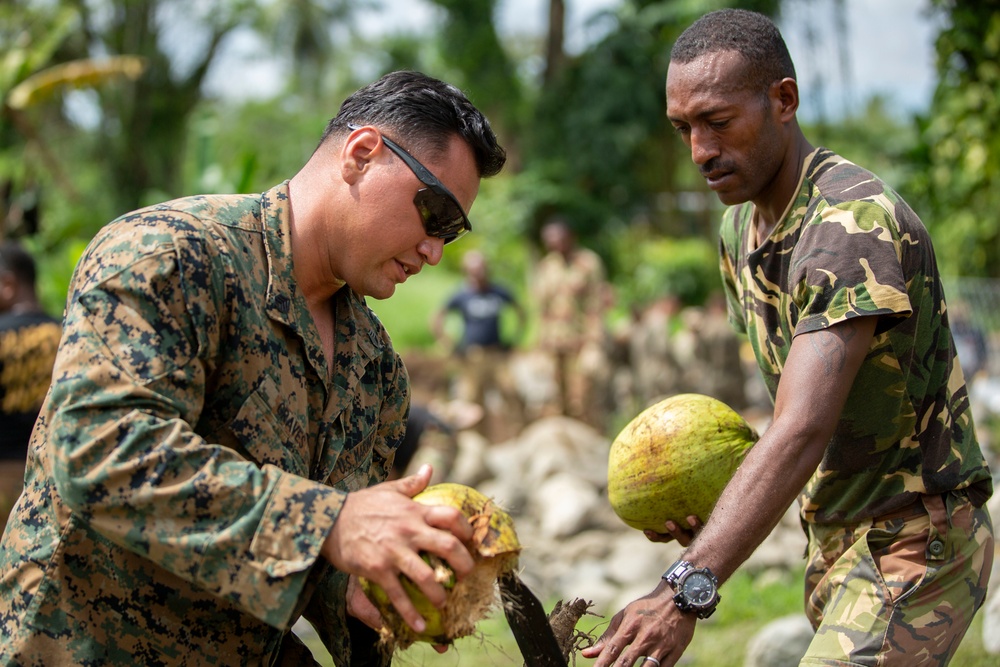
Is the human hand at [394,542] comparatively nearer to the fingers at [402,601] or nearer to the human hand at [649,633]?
the fingers at [402,601]

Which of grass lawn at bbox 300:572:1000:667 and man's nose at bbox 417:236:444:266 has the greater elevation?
man's nose at bbox 417:236:444:266

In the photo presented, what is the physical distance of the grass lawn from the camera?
17.6ft

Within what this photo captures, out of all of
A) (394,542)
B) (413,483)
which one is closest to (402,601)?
(394,542)

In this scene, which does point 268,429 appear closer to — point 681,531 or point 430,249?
point 430,249

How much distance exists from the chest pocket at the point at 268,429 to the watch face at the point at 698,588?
1.03 metres

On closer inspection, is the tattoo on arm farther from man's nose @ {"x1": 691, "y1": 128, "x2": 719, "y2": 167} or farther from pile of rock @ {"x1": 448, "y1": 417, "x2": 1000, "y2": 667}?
pile of rock @ {"x1": 448, "y1": 417, "x2": 1000, "y2": 667}

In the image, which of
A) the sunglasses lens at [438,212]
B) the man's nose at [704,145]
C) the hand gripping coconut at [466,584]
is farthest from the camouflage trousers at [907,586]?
the sunglasses lens at [438,212]

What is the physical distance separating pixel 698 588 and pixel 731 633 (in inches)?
156

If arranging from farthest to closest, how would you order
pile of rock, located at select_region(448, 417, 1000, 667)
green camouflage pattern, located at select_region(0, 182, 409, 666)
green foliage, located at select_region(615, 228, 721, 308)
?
green foliage, located at select_region(615, 228, 721, 308), pile of rock, located at select_region(448, 417, 1000, 667), green camouflage pattern, located at select_region(0, 182, 409, 666)

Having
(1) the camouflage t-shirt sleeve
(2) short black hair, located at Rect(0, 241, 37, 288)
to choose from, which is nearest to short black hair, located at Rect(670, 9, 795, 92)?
(1) the camouflage t-shirt sleeve

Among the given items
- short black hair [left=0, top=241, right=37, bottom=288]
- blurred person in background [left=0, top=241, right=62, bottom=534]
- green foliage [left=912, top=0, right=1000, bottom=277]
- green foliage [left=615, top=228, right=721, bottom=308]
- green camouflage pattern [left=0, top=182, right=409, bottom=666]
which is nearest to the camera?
green camouflage pattern [left=0, top=182, right=409, bottom=666]

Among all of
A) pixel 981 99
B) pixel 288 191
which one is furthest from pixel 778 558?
pixel 288 191

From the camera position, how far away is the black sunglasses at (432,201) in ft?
8.07

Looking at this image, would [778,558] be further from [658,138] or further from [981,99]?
[658,138]
